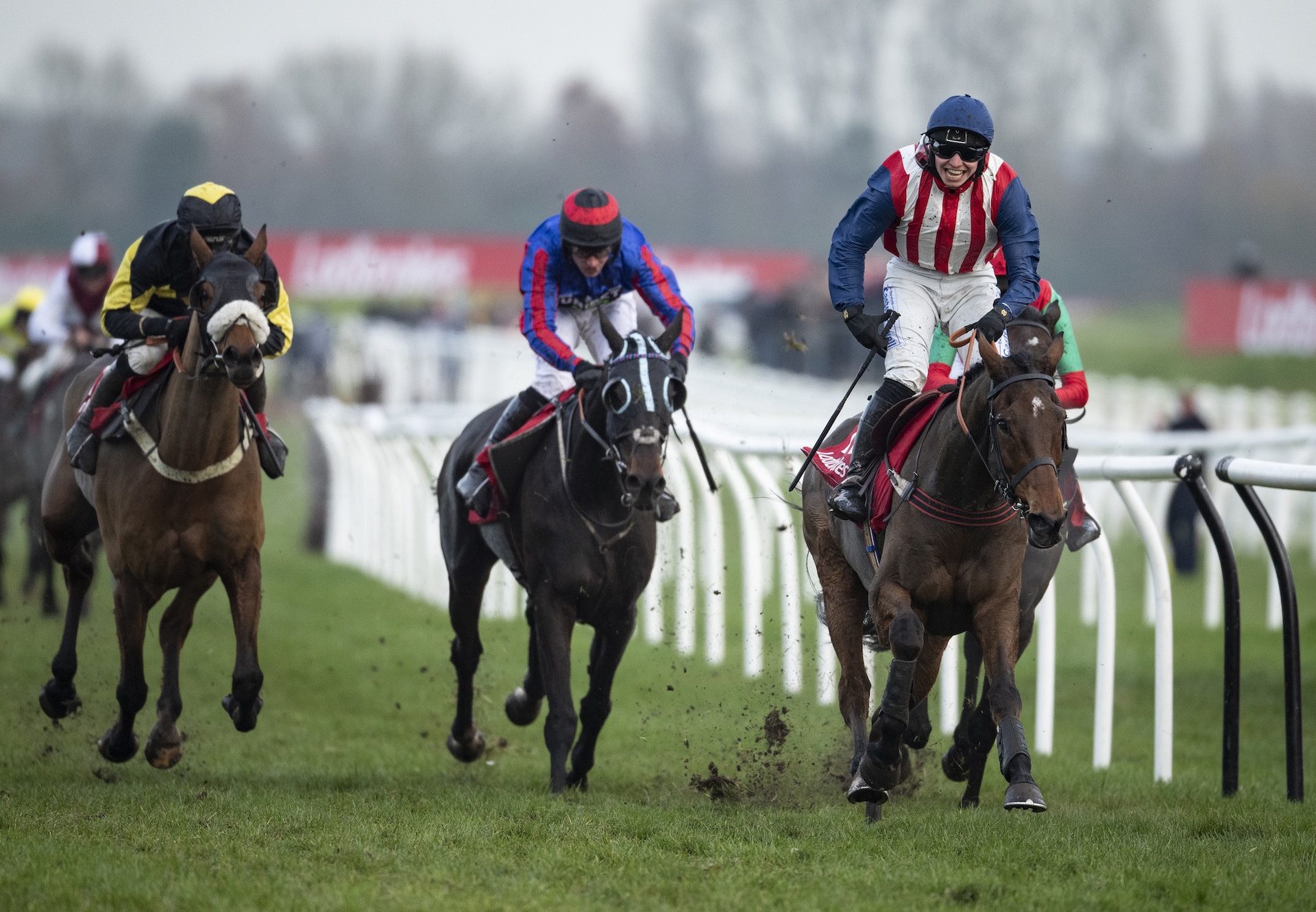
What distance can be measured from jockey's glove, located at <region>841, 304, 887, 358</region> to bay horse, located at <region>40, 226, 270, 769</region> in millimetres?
1913

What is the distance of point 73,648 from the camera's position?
6.12 metres

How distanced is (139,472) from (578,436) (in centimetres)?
152

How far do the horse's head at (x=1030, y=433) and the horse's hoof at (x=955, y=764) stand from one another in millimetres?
1279

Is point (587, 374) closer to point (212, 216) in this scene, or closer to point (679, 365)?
point (679, 365)

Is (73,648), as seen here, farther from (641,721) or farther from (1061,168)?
(1061,168)

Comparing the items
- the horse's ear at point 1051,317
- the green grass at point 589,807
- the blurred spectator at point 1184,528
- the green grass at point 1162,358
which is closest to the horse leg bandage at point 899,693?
the green grass at point 589,807

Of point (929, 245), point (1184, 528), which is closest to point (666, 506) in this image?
point (929, 245)

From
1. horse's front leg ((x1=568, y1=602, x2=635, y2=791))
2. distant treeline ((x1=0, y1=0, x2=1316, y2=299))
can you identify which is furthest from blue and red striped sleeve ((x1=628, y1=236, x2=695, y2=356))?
distant treeline ((x1=0, y1=0, x2=1316, y2=299))

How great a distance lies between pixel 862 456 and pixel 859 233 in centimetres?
72

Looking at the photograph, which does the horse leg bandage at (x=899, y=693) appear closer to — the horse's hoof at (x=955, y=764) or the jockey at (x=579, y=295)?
the horse's hoof at (x=955, y=764)

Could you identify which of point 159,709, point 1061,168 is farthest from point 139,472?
point 1061,168

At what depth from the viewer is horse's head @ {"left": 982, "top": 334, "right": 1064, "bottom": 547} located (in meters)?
4.27

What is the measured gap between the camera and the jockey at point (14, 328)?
11.4 meters

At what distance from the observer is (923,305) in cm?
545
